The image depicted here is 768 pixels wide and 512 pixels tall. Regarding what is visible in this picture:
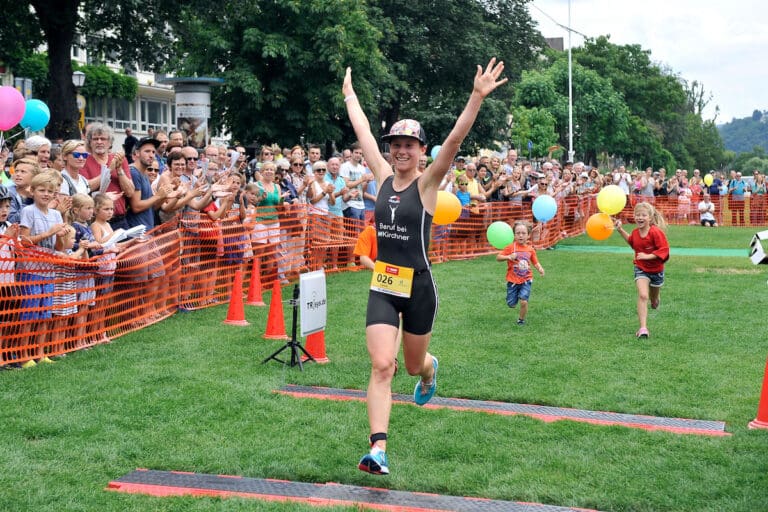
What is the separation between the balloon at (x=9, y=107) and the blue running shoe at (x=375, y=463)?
6686 mm

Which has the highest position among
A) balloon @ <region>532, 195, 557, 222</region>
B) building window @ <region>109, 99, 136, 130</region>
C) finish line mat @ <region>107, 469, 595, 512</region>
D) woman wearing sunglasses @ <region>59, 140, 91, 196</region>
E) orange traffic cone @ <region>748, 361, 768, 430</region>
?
building window @ <region>109, 99, 136, 130</region>

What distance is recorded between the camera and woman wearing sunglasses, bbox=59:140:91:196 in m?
9.73

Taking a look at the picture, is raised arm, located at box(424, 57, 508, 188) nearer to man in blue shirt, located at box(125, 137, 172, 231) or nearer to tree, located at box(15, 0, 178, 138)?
man in blue shirt, located at box(125, 137, 172, 231)

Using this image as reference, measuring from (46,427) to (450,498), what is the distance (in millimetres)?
3093

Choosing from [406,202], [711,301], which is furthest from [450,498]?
[711,301]

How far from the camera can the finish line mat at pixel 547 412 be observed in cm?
679

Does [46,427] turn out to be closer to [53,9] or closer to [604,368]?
[604,368]

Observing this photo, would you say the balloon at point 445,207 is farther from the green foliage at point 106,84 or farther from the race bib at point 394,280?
the green foliage at point 106,84

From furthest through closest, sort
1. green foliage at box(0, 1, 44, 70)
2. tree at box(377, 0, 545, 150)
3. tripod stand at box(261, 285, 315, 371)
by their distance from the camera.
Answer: tree at box(377, 0, 545, 150), green foliage at box(0, 1, 44, 70), tripod stand at box(261, 285, 315, 371)

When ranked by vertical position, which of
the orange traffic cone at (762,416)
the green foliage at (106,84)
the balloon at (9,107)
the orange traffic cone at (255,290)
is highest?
the green foliage at (106,84)

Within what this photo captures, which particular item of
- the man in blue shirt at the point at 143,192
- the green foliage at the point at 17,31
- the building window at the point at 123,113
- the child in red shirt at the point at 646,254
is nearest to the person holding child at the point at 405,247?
the child in red shirt at the point at 646,254

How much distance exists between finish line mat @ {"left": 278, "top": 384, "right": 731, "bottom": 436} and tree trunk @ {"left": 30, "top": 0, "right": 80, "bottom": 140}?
17633 mm

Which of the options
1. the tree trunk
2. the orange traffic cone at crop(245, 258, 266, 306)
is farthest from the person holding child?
the tree trunk

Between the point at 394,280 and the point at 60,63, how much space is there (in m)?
21.4
